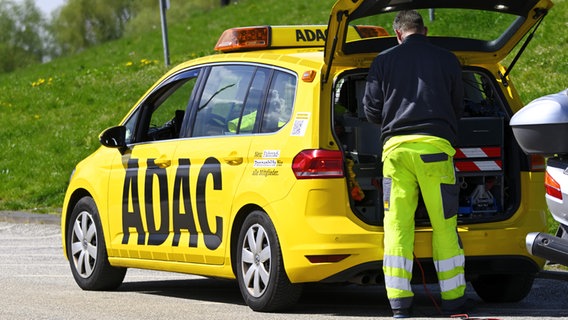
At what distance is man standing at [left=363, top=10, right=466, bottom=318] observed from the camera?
28.6 feet

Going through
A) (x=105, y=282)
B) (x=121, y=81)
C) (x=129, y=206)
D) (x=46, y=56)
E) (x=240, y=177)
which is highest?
(x=240, y=177)

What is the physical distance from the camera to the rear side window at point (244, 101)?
9.45 metres

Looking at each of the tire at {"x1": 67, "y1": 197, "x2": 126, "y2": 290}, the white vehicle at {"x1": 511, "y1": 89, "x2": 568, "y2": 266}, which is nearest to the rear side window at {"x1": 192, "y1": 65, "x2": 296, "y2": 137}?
the tire at {"x1": 67, "y1": 197, "x2": 126, "y2": 290}

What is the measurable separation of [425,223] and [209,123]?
1975 mm

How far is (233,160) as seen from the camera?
9648 mm

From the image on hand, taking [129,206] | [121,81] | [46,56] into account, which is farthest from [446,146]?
[46,56]

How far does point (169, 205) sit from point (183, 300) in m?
A: 0.76

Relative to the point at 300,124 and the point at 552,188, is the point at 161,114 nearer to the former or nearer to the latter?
the point at 300,124

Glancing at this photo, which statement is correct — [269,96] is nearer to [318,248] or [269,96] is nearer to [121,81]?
[318,248]

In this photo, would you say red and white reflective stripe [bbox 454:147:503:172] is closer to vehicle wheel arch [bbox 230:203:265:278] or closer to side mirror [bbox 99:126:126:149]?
vehicle wheel arch [bbox 230:203:265:278]

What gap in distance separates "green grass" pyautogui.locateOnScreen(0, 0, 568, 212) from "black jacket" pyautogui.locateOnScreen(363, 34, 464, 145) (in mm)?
11929

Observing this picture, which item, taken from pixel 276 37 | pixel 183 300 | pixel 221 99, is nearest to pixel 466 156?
pixel 276 37

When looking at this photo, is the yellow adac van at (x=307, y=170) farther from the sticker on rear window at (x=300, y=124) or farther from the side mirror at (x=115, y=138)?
the side mirror at (x=115, y=138)

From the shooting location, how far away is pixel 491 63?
9672mm
